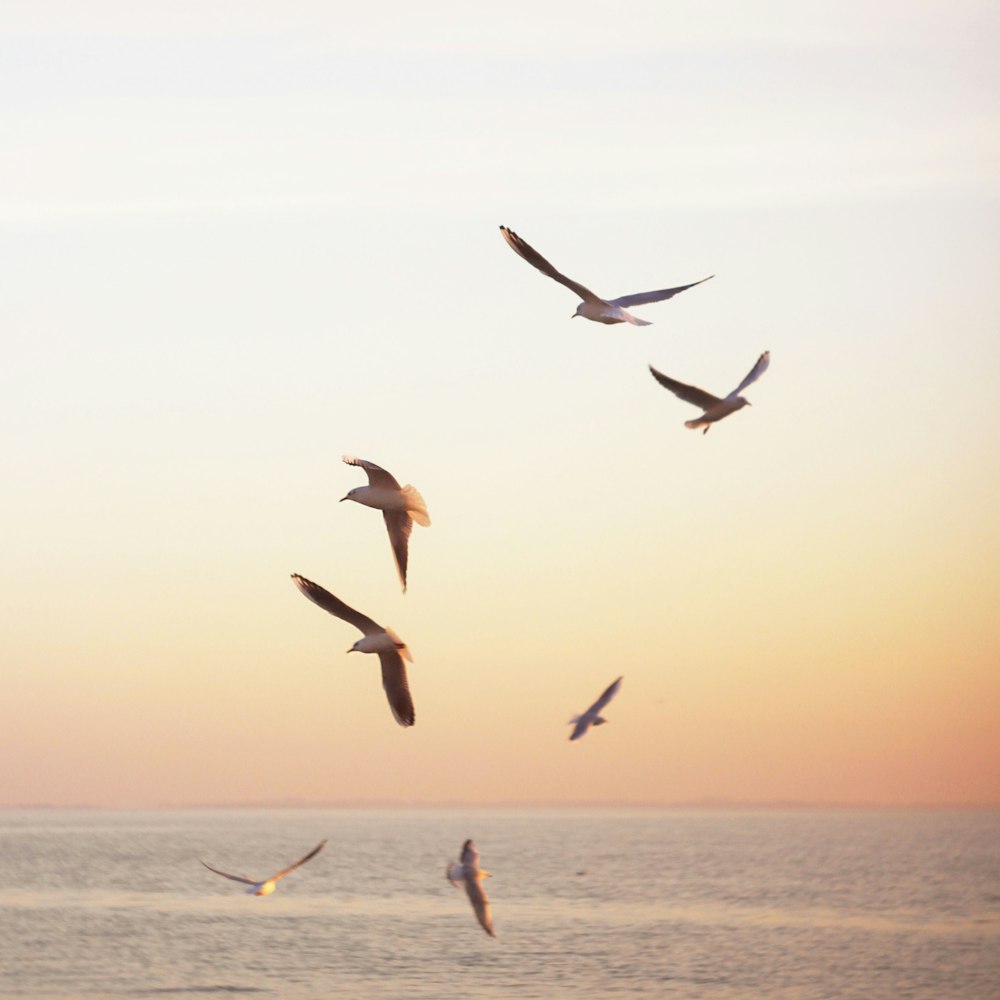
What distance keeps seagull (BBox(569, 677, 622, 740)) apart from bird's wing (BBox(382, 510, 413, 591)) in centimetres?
317

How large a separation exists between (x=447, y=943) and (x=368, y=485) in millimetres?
55754

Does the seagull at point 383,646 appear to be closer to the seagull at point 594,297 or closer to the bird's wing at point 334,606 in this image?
the bird's wing at point 334,606

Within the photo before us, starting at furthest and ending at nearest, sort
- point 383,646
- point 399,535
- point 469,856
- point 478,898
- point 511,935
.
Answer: point 511,935, point 478,898, point 469,856, point 399,535, point 383,646

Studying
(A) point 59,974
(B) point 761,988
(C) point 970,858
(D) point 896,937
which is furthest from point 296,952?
(C) point 970,858

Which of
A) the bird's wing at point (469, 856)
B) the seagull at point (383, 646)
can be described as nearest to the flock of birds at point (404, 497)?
the seagull at point (383, 646)

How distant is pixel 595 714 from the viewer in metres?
24.2

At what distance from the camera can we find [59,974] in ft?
216

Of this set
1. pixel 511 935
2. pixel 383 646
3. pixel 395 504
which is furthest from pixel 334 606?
pixel 511 935

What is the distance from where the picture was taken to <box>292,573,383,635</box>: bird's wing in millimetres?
20953

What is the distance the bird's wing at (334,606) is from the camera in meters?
21.0

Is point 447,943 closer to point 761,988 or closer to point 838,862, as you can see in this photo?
point 761,988

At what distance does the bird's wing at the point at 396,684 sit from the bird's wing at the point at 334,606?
1.16 ft

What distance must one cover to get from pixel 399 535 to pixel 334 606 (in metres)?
1.57

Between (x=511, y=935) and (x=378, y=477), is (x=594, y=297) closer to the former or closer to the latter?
(x=378, y=477)
